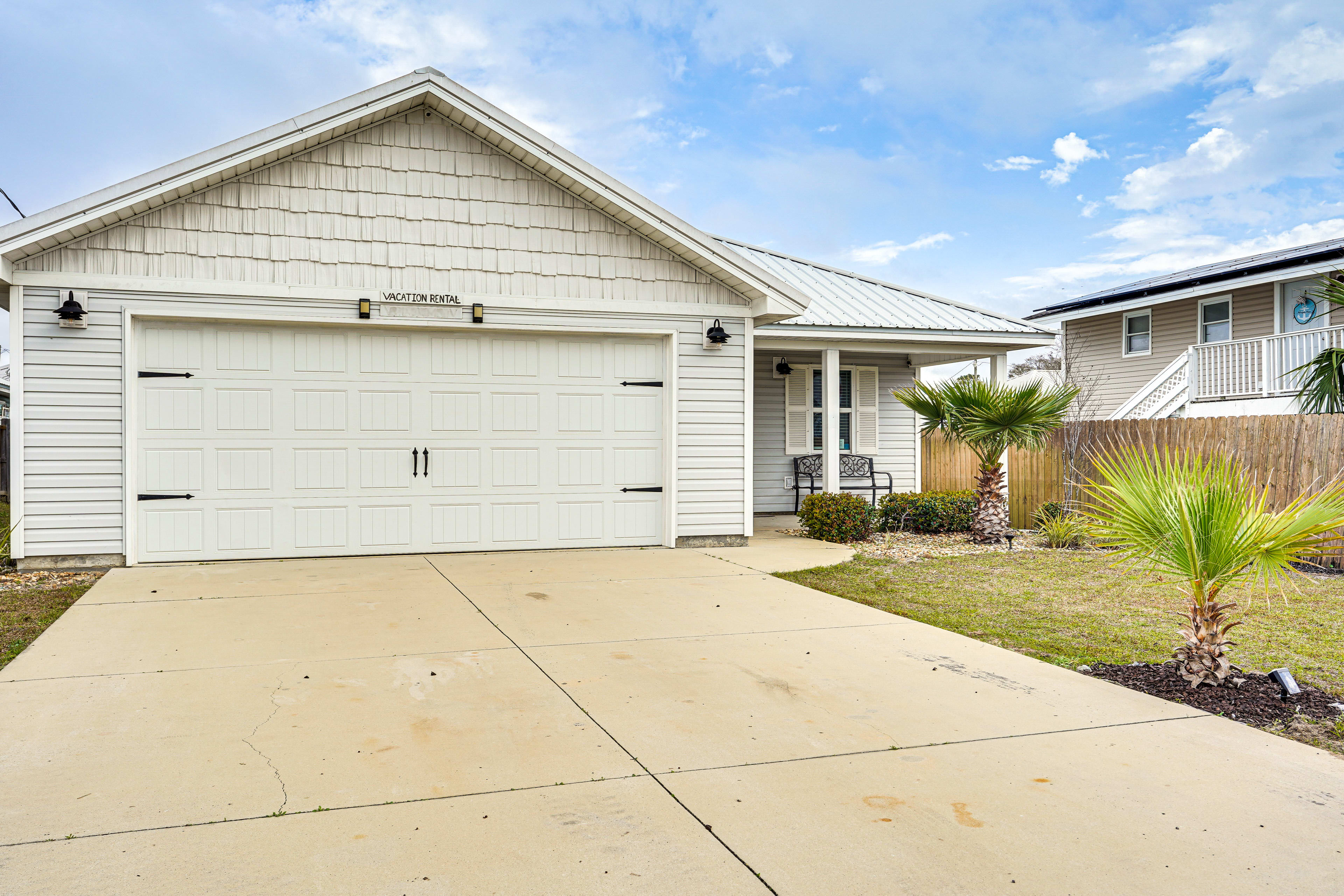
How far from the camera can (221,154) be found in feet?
26.7

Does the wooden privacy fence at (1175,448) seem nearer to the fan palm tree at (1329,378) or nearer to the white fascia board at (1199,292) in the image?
the fan palm tree at (1329,378)

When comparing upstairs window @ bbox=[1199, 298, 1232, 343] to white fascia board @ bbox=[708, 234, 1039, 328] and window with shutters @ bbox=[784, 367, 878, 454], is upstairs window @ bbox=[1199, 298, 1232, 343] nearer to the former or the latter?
white fascia board @ bbox=[708, 234, 1039, 328]

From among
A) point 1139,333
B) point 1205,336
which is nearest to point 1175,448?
point 1205,336

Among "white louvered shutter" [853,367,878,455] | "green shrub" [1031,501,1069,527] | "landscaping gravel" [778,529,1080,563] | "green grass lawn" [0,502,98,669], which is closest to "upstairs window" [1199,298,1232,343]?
"green shrub" [1031,501,1069,527]

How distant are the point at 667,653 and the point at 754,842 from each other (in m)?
2.50

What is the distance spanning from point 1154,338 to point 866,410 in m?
9.25

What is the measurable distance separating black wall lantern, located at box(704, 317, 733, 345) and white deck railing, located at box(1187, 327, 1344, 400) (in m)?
9.97

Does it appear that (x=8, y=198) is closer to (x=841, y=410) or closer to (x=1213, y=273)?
(x=841, y=410)

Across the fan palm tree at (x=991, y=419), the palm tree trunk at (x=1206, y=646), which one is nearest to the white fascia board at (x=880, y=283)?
the fan palm tree at (x=991, y=419)

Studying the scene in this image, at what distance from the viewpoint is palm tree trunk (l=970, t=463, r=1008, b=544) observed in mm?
11500

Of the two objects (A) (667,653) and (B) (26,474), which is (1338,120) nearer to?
(A) (667,653)

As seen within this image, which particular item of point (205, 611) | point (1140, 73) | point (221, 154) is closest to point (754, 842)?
point (205, 611)

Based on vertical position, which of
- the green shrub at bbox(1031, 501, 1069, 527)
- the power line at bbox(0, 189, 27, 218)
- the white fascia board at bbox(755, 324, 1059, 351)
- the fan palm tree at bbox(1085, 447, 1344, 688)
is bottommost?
the green shrub at bbox(1031, 501, 1069, 527)

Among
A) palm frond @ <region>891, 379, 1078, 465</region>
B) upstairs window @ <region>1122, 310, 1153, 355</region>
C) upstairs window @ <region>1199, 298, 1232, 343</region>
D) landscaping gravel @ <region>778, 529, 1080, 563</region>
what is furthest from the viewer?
upstairs window @ <region>1122, 310, 1153, 355</region>
